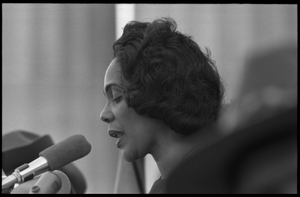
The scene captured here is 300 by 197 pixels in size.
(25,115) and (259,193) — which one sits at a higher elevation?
(259,193)

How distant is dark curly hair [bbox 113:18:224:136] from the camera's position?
1.08 metres

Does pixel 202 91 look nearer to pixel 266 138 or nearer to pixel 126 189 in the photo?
pixel 266 138

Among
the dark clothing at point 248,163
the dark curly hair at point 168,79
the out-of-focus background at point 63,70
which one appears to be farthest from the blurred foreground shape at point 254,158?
the out-of-focus background at point 63,70

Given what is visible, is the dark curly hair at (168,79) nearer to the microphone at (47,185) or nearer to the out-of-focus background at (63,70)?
the microphone at (47,185)

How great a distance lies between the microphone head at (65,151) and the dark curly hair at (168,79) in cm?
16

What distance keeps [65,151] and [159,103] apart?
0.81ft

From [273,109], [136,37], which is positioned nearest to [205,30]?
[136,37]

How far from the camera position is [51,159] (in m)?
0.92

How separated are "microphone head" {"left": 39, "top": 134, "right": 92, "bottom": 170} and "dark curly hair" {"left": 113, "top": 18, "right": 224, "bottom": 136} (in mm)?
156

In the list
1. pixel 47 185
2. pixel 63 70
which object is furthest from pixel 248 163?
pixel 63 70

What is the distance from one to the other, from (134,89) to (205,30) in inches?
53.8

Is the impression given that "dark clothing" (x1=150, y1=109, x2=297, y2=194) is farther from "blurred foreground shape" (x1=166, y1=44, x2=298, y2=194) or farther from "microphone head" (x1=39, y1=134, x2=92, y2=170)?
"microphone head" (x1=39, y1=134, x2=92, y2=170)

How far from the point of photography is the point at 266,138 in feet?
2.03

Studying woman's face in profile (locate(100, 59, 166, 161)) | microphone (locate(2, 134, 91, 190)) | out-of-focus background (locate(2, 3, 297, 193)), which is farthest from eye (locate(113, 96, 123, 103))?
out-of-focus background (locate(2, 3, 297, 193))
